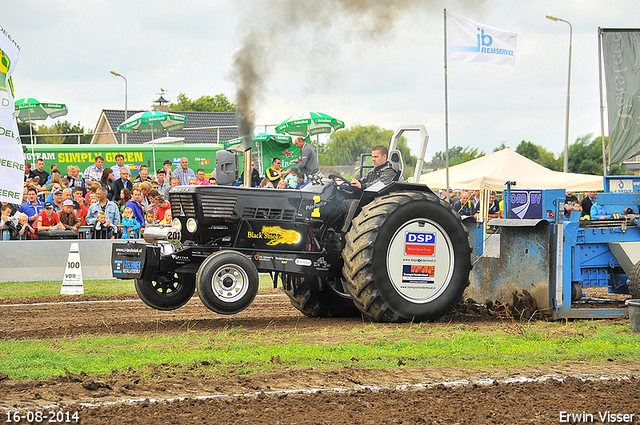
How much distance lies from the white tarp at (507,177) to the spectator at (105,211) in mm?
10878

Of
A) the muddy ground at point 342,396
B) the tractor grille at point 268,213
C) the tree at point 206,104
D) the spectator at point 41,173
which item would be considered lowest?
the muddy ground at point 342,396

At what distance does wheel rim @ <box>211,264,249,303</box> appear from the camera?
688 centimetres

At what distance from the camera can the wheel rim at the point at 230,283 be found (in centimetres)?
688

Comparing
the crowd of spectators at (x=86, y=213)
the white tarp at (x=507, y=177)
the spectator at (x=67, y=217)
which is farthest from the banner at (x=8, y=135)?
the white tarp at (x=507, y=177)

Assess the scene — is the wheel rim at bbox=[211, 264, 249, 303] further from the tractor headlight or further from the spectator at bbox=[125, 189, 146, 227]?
the spectator at bbox=[125, 189, 146, 227]

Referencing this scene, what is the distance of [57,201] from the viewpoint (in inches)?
549

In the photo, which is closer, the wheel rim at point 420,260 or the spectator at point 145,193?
the wheel rim at point 420,260

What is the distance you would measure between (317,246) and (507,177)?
14.7m

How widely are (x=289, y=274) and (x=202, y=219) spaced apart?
1.20 m

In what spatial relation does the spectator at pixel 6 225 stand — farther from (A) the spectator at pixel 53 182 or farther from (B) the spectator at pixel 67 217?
(A) the spectator at pixel 53 182

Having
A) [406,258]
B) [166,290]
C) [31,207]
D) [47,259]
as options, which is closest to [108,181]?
[31,207]

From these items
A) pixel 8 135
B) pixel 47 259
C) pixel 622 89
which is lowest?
pixel 47 259

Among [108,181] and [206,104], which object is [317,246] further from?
[206,104]

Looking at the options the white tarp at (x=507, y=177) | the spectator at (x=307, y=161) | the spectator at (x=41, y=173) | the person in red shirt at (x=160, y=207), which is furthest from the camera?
the white tarp at (x=507, y=177)
